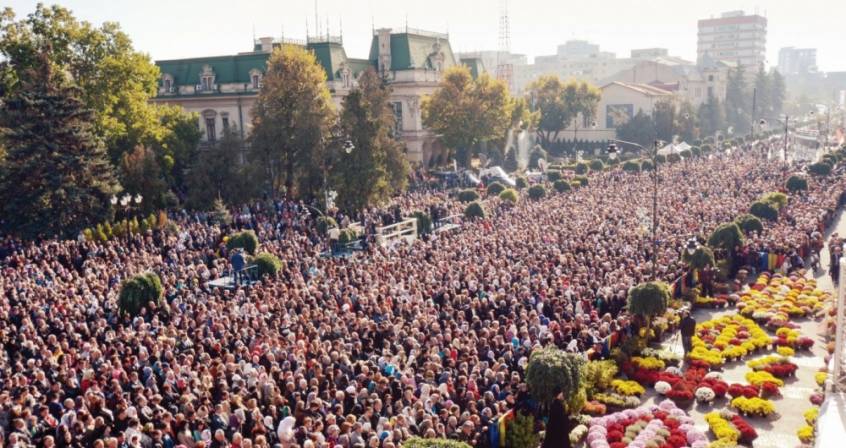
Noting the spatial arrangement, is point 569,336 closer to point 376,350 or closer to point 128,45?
Result: point 376,350

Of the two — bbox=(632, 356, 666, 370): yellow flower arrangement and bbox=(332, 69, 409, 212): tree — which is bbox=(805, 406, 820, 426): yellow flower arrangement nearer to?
bbox=(632, 356, 666, 370): yellow flower arrangement

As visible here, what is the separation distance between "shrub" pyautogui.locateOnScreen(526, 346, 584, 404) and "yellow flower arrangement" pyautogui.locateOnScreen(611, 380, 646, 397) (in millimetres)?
3372

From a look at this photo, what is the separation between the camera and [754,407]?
1688 cm

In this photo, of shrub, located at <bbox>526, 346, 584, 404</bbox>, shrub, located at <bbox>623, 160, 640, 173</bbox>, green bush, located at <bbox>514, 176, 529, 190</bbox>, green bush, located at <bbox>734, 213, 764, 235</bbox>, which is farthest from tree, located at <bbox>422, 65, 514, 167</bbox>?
shrub, located at <bbox>526, 346, 584, 404</bbox>

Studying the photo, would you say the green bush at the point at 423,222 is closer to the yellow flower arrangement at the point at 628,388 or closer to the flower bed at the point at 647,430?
the yellow flower arrangement at the point at 628,388

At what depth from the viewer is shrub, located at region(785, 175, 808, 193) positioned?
44812 mm

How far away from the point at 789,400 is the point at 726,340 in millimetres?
3592

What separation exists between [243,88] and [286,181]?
15919mm

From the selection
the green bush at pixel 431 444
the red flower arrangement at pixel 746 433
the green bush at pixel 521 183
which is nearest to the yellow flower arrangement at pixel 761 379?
the red flower arrangement at pixel 746 433

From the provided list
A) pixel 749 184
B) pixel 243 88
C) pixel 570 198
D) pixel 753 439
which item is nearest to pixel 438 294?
pixel 753 439

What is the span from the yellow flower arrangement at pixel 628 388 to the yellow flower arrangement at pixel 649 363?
952mm

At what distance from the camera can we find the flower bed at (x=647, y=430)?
50.0 ft

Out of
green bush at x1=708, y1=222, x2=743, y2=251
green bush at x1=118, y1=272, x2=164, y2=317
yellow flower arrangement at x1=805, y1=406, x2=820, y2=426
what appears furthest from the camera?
green bush at x1=708, y1=222, x2=743, y2=251

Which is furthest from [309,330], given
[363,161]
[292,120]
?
[292,120]
